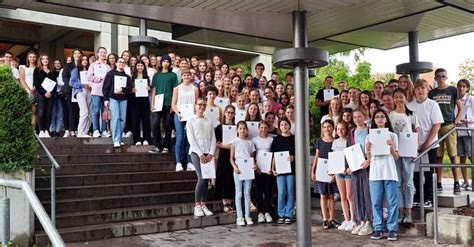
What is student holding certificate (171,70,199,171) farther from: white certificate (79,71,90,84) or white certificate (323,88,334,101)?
white certificate (323,88,334,101)

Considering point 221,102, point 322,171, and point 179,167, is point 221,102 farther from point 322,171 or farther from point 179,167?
point 322,171

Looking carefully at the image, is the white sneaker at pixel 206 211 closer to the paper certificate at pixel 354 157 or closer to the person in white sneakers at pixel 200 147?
the person in white sneakers at pixel 200 147

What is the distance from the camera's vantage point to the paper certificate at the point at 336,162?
7293 millimetres

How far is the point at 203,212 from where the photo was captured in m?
8.07

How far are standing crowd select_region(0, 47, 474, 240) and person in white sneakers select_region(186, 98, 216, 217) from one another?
2 cm

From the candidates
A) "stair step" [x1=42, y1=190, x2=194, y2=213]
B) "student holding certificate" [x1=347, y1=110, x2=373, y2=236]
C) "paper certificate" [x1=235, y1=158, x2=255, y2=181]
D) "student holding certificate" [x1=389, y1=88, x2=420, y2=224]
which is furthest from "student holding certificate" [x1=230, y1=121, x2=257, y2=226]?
"student holding certificate" [x1=389, y1=88, x2=420, y2=224]

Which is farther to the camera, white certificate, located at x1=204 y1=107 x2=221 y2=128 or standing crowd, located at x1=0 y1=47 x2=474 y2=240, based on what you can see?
white certificate, located at x1=204 y1=107 x2=221 y2=128

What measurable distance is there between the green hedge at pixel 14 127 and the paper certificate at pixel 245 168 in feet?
10.6

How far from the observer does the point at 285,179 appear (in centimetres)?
809

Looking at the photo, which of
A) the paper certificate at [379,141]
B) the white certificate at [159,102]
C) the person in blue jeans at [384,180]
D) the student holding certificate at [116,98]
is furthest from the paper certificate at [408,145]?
the student holding certificate at [116,98]

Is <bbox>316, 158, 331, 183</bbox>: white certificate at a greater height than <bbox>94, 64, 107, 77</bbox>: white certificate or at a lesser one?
lesser

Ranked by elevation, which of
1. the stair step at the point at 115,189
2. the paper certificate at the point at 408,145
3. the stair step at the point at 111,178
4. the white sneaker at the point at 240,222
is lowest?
the white sneaker at the point at 240,222

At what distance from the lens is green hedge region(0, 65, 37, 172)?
6.23 meters

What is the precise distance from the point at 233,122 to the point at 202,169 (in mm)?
1108
